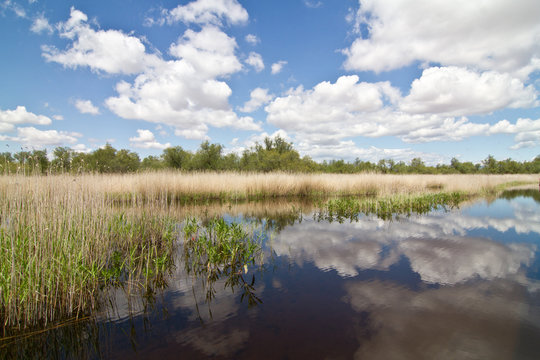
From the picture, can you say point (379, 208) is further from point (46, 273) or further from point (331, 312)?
point (46, 273)

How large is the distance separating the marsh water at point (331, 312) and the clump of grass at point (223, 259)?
0.19 feet

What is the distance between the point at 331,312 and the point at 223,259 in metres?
2.37

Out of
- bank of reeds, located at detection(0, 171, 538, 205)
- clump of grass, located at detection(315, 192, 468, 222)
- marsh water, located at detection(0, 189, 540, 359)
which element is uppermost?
bank of reeds, located at detection(0, 171, 538, 205)

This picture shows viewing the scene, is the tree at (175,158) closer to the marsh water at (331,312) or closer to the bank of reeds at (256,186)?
the bank of reeds at (256,186)

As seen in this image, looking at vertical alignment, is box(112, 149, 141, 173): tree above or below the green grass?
above

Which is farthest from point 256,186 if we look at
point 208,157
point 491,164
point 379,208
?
point 491,164

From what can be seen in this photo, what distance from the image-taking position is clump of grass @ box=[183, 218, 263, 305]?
3.77 metres

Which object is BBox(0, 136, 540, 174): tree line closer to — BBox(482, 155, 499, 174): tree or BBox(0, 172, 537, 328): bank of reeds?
BBox(482, 155, 499, 174): tree

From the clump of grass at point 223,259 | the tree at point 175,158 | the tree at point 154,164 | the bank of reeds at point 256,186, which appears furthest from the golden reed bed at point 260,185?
the tree at point 175,158

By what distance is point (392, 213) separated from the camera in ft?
33.3

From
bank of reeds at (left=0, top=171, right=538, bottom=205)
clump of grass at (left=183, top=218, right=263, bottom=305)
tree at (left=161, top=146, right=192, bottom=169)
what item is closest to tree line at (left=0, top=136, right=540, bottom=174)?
tree at (left=161, top=146, right=192, bottom=169)

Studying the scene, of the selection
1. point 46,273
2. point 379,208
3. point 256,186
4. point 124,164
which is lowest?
point 379,208

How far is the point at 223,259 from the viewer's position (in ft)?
15.3

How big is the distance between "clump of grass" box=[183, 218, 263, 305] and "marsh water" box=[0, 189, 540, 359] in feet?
0.19
